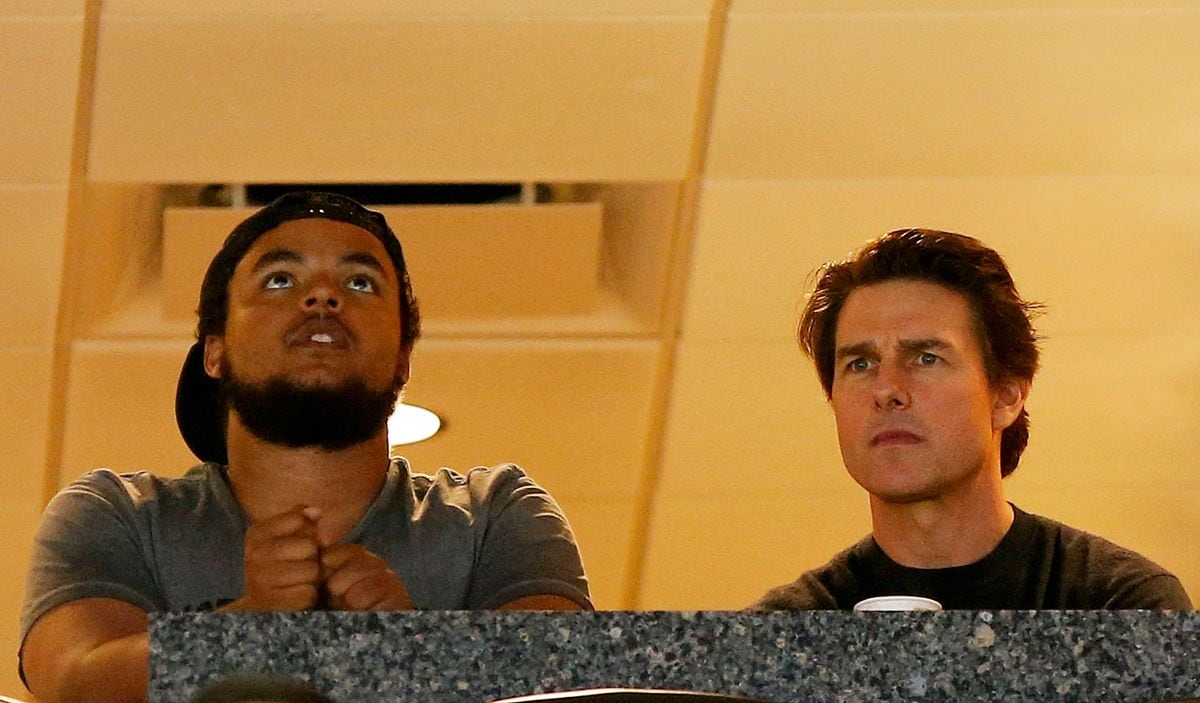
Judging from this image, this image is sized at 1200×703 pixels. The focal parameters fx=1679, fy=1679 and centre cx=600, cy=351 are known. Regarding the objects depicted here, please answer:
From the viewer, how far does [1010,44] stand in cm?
268

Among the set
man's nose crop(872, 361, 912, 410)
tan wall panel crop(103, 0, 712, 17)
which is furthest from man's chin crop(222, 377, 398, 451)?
tan wall panel crop(103, 0, 712, 17)

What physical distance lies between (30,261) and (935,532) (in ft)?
7.06

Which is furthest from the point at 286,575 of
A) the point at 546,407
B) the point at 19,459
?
the point at 19,459

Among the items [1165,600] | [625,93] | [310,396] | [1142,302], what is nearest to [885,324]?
[1165,600]

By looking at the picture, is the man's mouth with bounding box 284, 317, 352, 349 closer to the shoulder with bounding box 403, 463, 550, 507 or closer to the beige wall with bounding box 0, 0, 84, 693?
the shoulder with bounding box 403, 463, 550, 507

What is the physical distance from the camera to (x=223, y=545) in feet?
3.67

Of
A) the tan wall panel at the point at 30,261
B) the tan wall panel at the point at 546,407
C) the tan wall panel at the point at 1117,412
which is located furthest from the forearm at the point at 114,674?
the tan wall panel at the point at 1117,412

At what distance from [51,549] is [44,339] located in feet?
7.03

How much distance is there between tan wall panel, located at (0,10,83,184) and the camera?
254 centimetres

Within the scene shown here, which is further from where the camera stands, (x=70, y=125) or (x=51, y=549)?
(x=70, y=125)

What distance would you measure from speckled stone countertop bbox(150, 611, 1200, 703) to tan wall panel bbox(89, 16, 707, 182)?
6.65ft

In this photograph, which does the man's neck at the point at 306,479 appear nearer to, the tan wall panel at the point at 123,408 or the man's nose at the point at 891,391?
the man's nose at the point at 891,391

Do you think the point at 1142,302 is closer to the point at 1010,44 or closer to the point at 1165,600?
the point at 1010,44

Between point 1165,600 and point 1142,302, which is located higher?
point 1142,302
